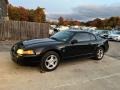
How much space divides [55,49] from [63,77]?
117cm

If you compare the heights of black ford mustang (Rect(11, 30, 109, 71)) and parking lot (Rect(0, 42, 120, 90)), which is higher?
black ford mustang (Rect(11, 30, 109, 71))

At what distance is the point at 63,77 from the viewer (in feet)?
20.0

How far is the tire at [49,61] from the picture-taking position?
6496 millimetres

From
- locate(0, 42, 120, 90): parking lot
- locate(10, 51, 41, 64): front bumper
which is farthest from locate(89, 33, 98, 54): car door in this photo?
locate(10, 51, 41, 64): front bumper

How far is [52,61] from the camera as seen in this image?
22.1ft

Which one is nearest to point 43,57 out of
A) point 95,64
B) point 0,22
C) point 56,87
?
point 56,87

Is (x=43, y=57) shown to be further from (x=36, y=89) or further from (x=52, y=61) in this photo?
(x=36, y=89)

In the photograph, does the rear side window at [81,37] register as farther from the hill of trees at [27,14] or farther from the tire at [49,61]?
the hill of trees at [27,14]

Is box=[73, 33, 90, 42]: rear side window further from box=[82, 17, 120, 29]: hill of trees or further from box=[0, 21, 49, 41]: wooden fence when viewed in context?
box=[82, 17, 120, 29]: hill of trees

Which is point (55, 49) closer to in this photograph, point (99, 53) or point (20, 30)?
point (99, 53)

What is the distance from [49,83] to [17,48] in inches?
77.1

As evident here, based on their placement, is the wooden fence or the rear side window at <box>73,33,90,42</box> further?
the wooden fence

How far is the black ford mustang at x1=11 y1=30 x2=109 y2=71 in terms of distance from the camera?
20.8ft

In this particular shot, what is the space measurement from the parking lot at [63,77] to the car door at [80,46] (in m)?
0.54
